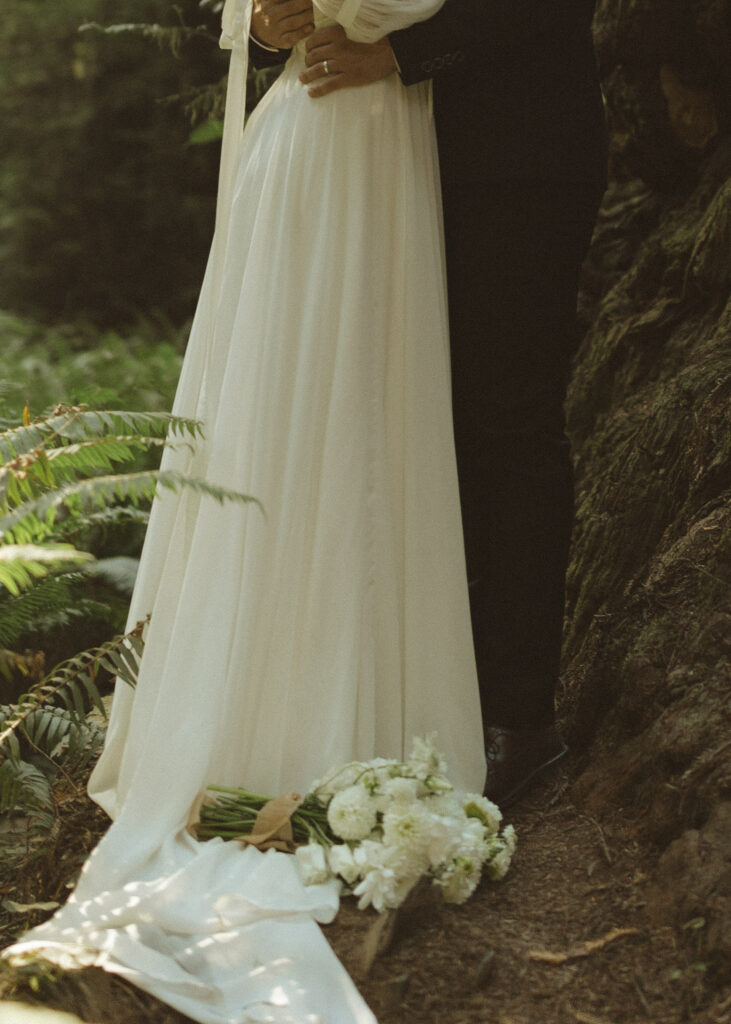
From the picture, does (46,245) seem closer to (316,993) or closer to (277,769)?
(277,769)

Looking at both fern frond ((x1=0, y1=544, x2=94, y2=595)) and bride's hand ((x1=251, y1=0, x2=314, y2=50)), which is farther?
bride's hand ((x1=251, y1=0, x2=314, y2=50))

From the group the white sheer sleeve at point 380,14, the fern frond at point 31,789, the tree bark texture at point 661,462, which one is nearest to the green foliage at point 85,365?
the fern frond at point 31,789

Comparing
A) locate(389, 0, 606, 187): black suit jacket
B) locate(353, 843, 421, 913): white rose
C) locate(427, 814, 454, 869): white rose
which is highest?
A: locate(389, 0, 606, 187): black suit jacket

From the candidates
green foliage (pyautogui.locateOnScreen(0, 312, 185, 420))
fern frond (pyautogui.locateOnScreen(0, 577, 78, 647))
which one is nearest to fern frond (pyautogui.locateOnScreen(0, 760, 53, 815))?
fern frond (pyautogui.locateOnScreen(0, 577, 78, 647))

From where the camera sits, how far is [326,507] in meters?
2.29

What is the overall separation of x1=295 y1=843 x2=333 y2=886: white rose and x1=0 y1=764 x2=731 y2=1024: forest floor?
0.28 feet

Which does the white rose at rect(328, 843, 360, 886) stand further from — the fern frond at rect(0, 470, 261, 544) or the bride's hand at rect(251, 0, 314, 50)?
the bride's hand at rect(251, 0, 314, 50)

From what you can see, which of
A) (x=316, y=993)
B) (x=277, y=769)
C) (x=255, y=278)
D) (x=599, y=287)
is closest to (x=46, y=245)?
(x=599, y=287)

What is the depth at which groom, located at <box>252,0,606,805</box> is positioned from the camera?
229cm

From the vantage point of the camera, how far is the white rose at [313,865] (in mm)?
2004

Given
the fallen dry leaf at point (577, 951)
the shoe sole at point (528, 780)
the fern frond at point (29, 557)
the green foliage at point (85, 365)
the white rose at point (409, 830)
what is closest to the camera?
the fern frond at point (29, 557)

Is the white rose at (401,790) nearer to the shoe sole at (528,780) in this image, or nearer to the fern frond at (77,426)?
the shoe sole at (528,780)

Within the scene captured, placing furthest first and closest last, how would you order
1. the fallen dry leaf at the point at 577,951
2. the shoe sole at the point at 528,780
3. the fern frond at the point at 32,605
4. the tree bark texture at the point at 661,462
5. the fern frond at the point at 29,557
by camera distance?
the fern frond at the point at 32,605 → the shoe sole at the point at 528,780 → the tree bark texture at the point at 661,462 → the fallen dry leaf at the point at 577,951 → the fern frond at the point at 29,557

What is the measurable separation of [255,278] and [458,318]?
1.66 ft
